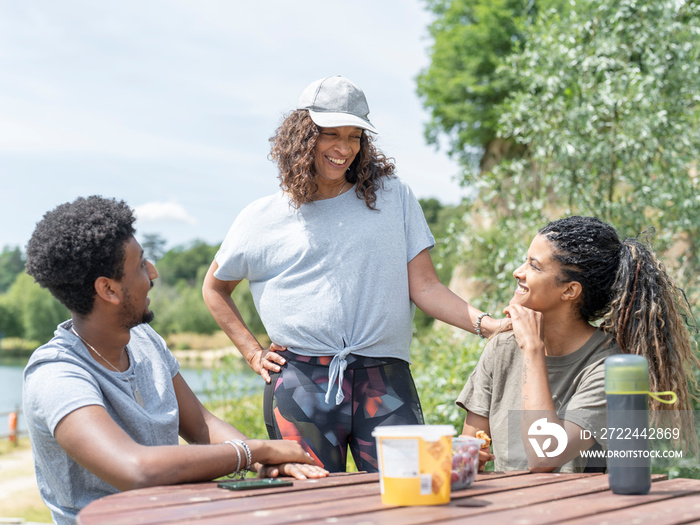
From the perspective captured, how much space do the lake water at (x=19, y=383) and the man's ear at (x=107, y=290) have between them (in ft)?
10.3

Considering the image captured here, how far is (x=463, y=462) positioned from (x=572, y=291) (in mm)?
991

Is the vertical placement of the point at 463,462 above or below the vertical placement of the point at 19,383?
above

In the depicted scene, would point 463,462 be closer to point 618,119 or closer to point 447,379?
point 447,379

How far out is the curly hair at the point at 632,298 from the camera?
94.9 inches

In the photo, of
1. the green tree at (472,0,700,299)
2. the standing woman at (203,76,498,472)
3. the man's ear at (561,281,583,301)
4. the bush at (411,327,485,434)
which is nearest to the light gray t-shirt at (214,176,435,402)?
the standing woman at (203,76,498,472)

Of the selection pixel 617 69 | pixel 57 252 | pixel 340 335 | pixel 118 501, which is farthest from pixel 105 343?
pixel 617 69

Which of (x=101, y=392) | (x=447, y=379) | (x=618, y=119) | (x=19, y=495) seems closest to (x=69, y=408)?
(x=101, y=392)

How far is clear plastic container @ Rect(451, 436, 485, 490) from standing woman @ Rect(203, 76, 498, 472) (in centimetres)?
78

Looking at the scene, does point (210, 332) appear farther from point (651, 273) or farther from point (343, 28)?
point (651, 273)

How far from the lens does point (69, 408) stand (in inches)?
70.3

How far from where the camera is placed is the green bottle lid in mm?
1638

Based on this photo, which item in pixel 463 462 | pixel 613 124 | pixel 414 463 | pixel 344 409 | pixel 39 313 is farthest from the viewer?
pixel 39 313

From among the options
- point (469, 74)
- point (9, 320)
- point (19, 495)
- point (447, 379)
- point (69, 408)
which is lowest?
point (19, 495)

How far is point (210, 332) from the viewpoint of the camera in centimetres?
3491
